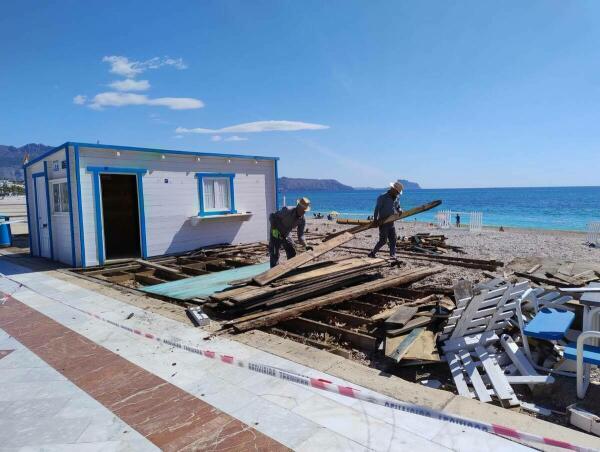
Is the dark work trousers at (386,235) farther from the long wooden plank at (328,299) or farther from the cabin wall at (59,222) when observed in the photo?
the cabin wall at (59,222)

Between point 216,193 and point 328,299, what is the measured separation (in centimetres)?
807

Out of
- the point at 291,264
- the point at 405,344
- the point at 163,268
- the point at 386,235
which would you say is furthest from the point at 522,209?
the point at 405,344

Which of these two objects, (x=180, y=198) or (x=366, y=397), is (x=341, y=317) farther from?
(x=180, y=198)

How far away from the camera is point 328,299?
655 centimetres

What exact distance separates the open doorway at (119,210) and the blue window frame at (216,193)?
3.29 metres

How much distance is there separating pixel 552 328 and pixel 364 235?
13.5m

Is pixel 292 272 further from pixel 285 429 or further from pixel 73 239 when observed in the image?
pixel 73 239

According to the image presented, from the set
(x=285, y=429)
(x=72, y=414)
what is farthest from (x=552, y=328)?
(x=72, y=414)

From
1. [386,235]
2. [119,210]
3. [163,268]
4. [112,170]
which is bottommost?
[163,268]

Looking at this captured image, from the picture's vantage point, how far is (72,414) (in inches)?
131

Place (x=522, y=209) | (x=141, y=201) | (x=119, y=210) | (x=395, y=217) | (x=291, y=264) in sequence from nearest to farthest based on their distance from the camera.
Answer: (x=291, y=264), (x=395, y=217), (x=141, y=201), (x=119, y=210), (x=522, y=209)

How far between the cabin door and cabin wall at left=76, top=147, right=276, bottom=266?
2480mm

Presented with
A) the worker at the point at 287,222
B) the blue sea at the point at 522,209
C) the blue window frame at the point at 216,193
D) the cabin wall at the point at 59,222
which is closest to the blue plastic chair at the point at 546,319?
the worker at the point at 287,222

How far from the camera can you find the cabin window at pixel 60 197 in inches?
430
